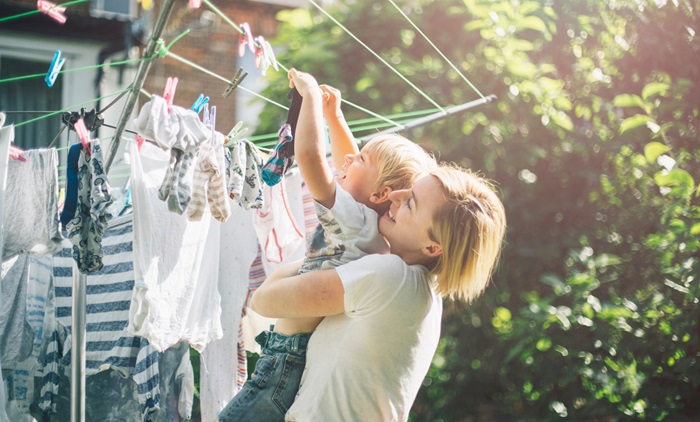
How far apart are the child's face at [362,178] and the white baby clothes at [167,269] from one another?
2.36 ft

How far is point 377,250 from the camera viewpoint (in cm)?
184

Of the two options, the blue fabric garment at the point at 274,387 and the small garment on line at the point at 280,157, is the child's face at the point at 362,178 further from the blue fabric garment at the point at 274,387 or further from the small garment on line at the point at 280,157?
the blue fabric garment at the point at 274,387

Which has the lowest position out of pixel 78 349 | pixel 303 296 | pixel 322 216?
pixel 78 349

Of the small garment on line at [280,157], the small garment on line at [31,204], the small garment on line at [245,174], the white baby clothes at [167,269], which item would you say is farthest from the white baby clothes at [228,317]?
the small garment on line at [280,157]

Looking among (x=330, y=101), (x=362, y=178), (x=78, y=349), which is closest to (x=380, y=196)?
(x=362, y=178)

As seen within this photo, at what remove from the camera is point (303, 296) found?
173 centimetres

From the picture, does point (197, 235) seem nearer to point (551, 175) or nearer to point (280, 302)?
point (280, 302)

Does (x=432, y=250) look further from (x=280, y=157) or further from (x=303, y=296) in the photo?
(x=280, y=157)

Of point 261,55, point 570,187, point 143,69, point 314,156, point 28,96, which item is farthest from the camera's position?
point 28,96

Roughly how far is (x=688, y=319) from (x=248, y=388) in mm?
2327

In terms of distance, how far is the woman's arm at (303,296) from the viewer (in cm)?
171

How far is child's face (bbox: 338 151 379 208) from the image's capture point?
6.20ft

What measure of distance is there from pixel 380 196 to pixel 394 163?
81 millimetres

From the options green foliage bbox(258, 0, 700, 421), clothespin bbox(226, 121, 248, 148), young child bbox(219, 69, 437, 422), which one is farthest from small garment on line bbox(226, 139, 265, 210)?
green foliage bbox(258, 0, 700, 421)
